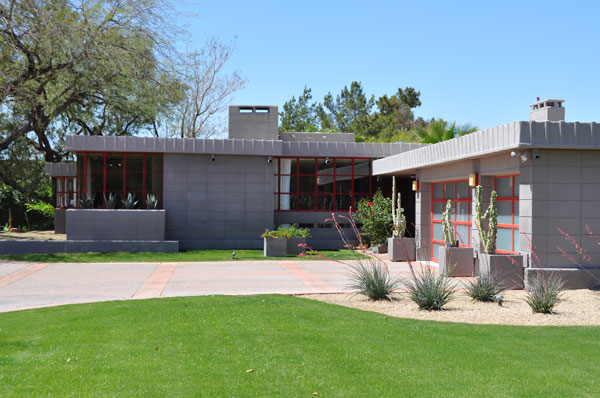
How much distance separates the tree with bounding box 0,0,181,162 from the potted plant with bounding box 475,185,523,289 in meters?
16.6

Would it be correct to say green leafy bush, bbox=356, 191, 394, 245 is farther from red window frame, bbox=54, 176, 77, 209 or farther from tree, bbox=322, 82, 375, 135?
tree, bbox=322, 82, 375, 135

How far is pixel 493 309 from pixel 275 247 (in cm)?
1055

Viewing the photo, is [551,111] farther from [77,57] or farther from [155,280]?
[77,57]

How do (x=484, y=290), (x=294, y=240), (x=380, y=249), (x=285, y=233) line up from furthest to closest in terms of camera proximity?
1. (x=380, y=249)
2. (x=294, y=240)
3. (x=285, y=233)
4. (x=484, y=290)

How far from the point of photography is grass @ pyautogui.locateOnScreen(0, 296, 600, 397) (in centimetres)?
560

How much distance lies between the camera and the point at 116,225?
20719 millimetres

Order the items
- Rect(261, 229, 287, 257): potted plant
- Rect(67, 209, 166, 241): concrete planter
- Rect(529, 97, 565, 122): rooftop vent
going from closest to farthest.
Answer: Rect(529, 97, 565, 122): rooftop vent < Rect(261, 229, 287, 257): potted plant < Rect(67, 209, 166, 241): concrete planter

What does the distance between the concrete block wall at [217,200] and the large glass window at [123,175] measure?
0.87m

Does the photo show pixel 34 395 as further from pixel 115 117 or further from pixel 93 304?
pixel 115 117

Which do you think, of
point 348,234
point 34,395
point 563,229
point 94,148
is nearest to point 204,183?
point 94,148

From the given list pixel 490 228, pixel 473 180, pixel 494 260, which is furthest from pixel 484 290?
pixel 473 180

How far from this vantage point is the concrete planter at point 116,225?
20500 millimetres

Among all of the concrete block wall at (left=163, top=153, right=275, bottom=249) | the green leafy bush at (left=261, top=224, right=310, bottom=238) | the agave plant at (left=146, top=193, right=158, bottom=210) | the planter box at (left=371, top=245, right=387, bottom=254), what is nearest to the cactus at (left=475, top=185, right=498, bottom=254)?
the planter box at (left=371, top=245, right=387, bottom=254)

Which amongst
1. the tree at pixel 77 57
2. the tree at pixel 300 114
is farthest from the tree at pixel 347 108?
the tree at pixel 77 57
